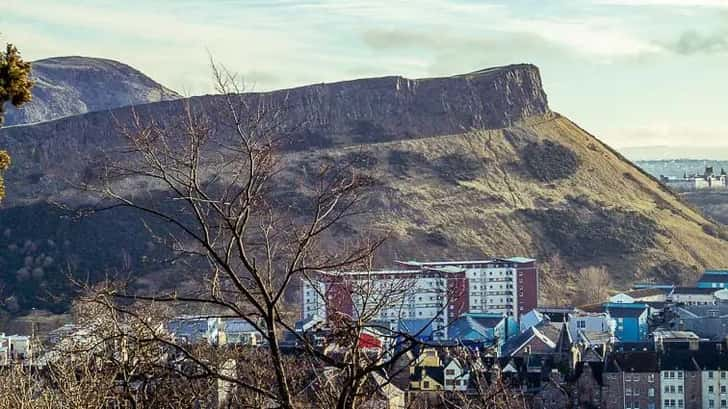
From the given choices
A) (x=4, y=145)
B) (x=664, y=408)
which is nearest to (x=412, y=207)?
(x=4, y=145)

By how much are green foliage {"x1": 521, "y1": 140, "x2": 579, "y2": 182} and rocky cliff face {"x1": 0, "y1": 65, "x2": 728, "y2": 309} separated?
148 millimetres

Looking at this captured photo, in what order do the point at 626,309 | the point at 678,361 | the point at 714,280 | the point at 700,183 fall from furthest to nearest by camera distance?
the point at 700,183 → the point at 714,280 → the point at 626,309 → the point at 678,361

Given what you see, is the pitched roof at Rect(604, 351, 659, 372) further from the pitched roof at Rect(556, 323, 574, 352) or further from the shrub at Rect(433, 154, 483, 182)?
the shrub at Rect(433, 154, 483, 182)

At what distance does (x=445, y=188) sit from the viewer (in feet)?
338

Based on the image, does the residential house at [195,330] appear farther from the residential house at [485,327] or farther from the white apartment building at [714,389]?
the white apartment building at [714,389]

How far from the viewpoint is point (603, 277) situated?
280 ft

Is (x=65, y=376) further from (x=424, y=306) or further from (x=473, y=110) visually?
(x=473, y=110)

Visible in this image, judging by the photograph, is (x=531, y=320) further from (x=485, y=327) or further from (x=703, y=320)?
(x=703, y=320)

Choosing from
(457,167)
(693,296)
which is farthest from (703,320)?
(457,167)

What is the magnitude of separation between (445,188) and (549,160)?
433 inches

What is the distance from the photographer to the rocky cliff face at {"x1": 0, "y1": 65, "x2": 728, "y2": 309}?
3551 inches

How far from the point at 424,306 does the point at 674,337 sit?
704 inches

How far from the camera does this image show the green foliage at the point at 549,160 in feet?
353

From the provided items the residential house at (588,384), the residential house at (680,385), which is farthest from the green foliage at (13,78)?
the residential house at (680,385)
